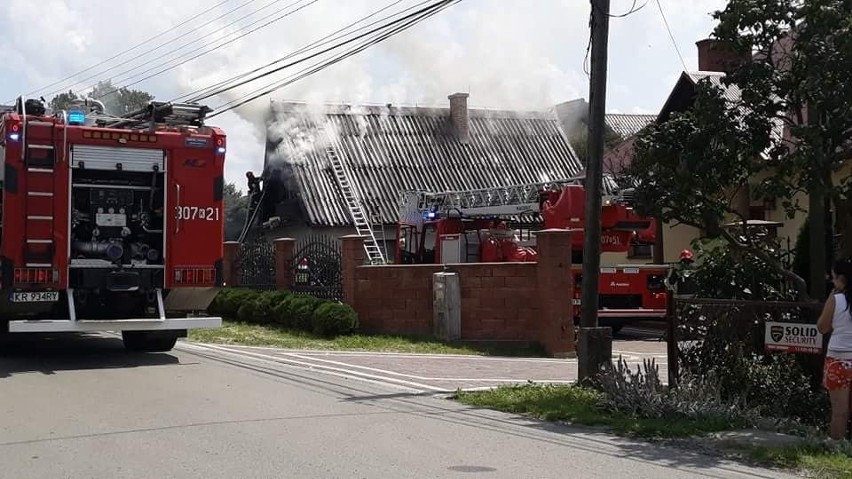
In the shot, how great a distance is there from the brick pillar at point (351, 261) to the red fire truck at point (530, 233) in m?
A: 3.27

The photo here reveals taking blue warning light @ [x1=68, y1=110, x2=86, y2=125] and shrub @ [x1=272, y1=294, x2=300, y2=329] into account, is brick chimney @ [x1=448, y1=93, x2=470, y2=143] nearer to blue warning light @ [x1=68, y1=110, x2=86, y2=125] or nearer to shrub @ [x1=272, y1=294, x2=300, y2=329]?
shrub @ [x1=272, y1=294, x2=300, y2=329]

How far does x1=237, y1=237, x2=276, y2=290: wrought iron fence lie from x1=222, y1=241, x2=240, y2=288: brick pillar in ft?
0.35

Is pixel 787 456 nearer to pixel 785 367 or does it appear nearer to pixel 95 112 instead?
pixel 785 367

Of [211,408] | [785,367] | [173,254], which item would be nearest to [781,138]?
[785,367]

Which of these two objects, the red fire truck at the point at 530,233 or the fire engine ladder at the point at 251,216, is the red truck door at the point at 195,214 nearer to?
the red fire truck at the point at 530,233

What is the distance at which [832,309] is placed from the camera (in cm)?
813

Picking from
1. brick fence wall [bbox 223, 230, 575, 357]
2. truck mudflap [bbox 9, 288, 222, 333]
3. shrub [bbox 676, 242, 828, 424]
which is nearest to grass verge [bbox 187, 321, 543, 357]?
brick fence wall [bbox 223, 230, 575, 357]

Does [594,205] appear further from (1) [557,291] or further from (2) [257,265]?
(2) [257,265]

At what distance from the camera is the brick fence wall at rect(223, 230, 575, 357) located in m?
16.0

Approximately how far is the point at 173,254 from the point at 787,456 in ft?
29.3

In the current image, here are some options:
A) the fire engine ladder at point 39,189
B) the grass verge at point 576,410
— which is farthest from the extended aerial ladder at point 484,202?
the fire engine ladder at point 39,189

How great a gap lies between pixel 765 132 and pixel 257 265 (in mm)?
15138

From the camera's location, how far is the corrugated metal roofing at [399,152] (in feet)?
97.5

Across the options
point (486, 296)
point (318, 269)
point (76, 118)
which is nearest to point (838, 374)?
point (486, 296)
